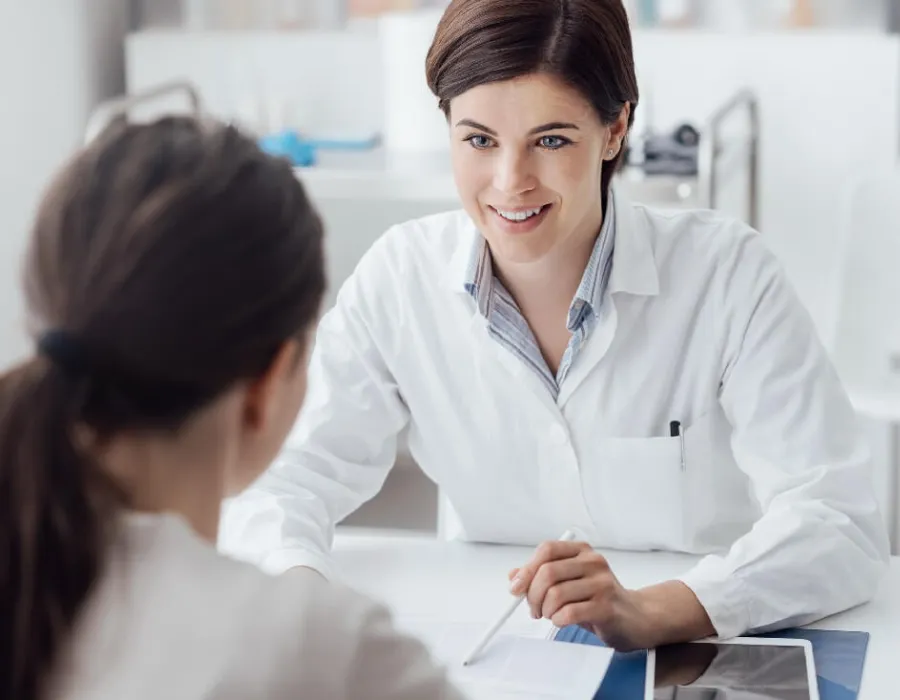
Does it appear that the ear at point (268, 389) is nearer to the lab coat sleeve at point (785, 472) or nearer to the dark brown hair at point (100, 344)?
the dark brown hair at point (100, 344)

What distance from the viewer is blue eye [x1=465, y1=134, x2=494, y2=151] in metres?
1.45

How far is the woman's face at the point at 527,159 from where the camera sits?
1408 mm

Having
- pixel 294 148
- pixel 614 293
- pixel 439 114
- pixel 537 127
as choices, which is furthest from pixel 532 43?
pixel 294 148

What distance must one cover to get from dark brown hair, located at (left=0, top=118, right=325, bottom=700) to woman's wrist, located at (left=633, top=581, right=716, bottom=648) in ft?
1.93

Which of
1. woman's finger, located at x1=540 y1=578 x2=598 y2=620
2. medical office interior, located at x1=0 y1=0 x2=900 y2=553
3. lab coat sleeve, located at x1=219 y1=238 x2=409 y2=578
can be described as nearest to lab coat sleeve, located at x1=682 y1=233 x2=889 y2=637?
woman's finger, located at x1=540 y1=578 x2=598 y2=620

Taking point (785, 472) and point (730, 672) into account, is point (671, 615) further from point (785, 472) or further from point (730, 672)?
point (785, 472)

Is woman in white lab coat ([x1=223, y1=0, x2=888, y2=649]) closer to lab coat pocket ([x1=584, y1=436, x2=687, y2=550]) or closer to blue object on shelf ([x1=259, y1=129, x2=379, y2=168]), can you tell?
lab coat pocket ([x1=584, y1=436, x2=687, y2=550])

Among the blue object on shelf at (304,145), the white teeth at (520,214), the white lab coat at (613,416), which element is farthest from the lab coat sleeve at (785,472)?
the blue object on shelf at (304,145)

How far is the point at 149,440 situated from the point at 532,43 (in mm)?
776

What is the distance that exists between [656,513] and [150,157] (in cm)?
89

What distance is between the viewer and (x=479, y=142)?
1.46 m

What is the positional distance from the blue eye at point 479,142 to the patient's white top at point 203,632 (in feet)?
2.52

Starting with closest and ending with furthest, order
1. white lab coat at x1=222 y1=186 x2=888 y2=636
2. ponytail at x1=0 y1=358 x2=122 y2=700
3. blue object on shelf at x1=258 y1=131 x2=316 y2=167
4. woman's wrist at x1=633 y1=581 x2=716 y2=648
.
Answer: ponytail at x1=0 y1=358 x2=122 y2=700 < woman's wrist at x1=633 y1=581 x2=716 y2=648 < white lab coat at x1=222 y1=186 x2=888 y2=636 < blue object on shelf at x1=258 y1=131 x2=316 y2=167

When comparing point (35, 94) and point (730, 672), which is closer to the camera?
point (730, 672)
